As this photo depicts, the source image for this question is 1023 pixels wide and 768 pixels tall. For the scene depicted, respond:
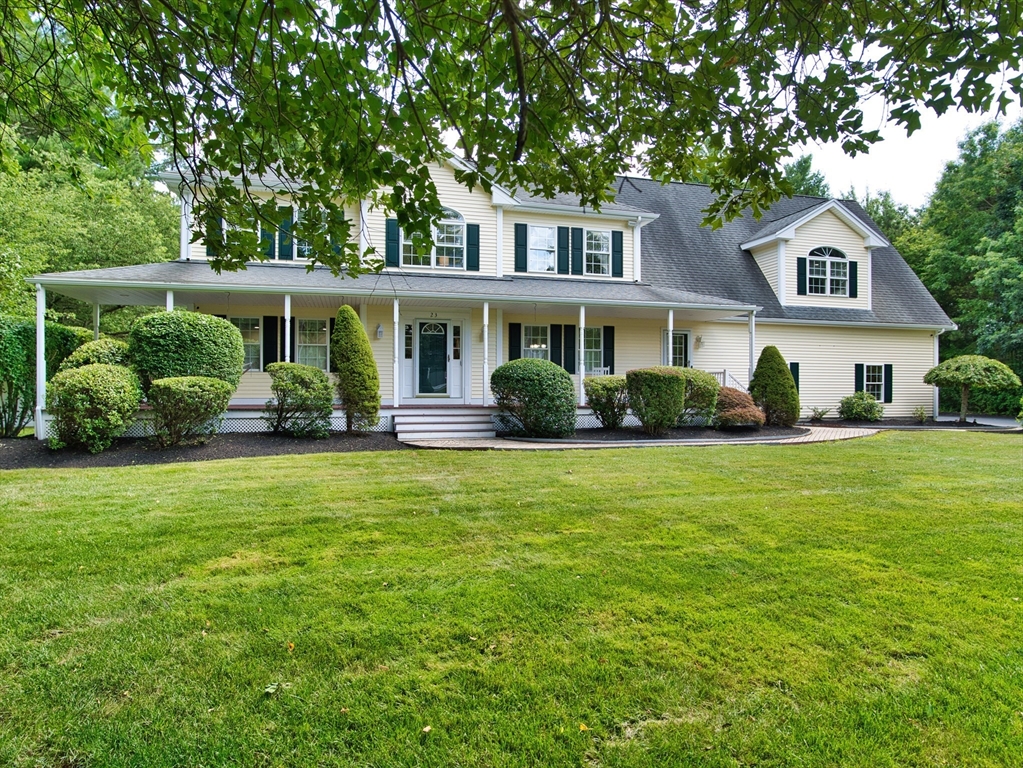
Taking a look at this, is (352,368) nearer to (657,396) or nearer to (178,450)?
(178,450)

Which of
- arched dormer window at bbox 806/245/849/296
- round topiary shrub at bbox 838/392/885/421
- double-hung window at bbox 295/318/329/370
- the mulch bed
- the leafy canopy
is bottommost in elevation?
the mulch bed

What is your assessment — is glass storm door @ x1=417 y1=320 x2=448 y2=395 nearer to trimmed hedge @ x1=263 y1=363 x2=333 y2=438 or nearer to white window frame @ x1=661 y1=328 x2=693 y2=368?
trimmed hedge @ x1=263 y1=363 x2=333 y2=438

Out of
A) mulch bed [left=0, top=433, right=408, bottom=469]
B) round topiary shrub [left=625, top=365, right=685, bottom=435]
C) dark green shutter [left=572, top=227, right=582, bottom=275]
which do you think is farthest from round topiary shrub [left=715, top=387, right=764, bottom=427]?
mulch bed [left=0, top=433, right=408, bottom=469]

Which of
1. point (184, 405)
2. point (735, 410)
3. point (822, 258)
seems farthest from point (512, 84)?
point (822, 258)

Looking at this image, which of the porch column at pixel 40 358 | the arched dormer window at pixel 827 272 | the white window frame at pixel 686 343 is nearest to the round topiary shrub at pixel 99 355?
the porch column at pixel 40 358

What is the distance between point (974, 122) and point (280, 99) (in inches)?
1231

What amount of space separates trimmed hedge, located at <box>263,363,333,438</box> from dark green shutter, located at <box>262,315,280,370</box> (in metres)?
3.15

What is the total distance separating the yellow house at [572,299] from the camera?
12.0m

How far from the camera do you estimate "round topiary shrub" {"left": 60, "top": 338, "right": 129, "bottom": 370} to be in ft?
Result: 29.9

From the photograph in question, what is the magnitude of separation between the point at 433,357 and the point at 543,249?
4.38 metres

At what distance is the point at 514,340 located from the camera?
554 inches

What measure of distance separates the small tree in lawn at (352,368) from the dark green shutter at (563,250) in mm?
6596

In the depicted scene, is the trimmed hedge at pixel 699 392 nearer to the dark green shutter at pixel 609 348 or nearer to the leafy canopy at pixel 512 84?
the dark green shutter at pixel 609 348

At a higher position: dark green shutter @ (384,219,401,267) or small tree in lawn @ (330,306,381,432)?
dark green shutter @ (384,219,401,267)
